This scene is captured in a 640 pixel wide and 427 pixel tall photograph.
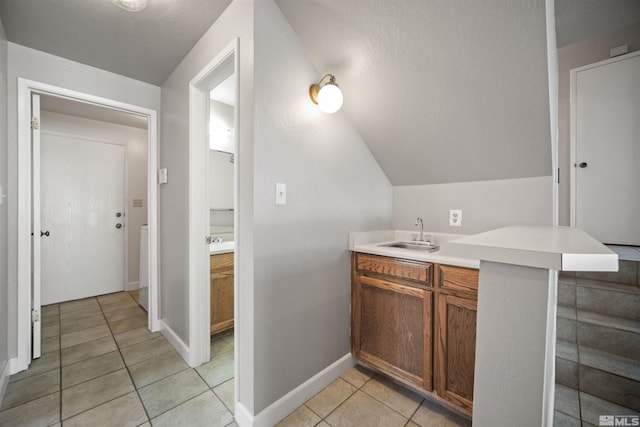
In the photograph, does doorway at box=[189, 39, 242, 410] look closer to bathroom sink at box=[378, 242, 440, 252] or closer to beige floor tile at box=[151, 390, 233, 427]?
beige floor tile at box=[151, 390, 233, 427]

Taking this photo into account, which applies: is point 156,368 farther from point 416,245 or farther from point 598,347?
point 598,347

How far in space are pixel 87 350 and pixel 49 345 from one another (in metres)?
0.38

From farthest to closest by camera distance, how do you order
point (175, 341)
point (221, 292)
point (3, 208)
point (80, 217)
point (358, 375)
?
point (80, 217) < point (221, 292) < point (175, 341) < point (358, 375) < point (3, 208)

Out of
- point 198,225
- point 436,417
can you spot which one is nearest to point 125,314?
point 198,225

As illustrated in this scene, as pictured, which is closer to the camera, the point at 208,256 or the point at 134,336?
the point at 208,256

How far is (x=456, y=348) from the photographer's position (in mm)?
1313

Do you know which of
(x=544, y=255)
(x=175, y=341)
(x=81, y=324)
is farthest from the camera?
(x=81, y=324)

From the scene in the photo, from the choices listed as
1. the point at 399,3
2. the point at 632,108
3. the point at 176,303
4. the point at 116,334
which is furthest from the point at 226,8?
the point at 632,108

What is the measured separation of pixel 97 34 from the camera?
167 cm

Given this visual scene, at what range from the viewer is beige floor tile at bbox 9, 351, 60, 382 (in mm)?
1716

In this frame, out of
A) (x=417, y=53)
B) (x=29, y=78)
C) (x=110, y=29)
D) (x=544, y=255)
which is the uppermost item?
(x=110, y=29)

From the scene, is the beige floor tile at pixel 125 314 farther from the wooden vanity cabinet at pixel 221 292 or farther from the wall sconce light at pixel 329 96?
the wall sconce light at pixel 329 96

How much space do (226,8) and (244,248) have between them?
4.48 ft

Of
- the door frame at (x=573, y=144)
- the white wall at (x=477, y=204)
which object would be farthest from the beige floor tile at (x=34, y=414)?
the door frame at (x=573, y=144)
